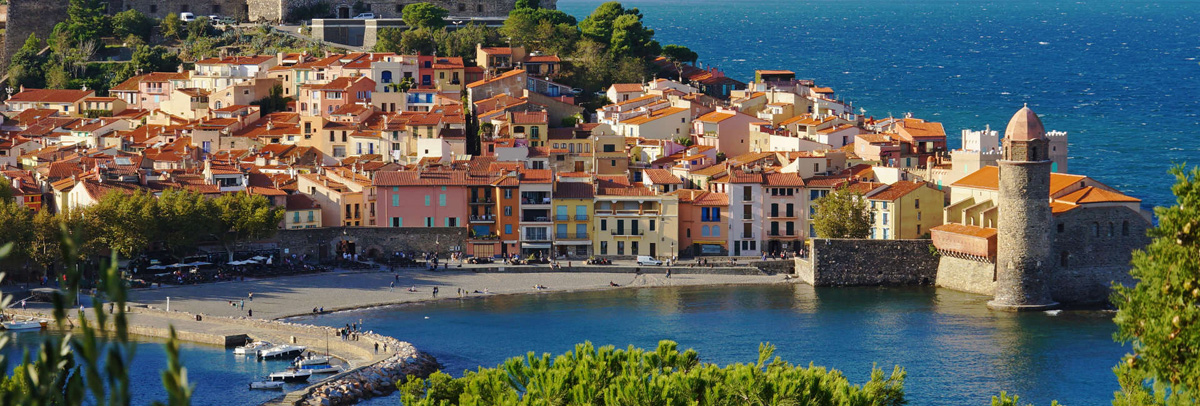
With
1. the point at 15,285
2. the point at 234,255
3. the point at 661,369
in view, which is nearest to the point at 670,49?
the point at 234,255

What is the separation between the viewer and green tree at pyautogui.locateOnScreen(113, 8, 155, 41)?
8094cm

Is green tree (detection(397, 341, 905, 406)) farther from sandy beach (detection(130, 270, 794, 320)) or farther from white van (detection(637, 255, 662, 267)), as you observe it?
white van (detection(637, 255, 662, 267))

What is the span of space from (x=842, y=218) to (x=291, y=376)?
1871cm

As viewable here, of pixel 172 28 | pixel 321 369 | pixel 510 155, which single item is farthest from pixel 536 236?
pixel 172 28

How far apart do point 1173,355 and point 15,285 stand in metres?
37.1

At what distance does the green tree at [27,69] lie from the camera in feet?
257

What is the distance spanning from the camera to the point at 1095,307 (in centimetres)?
4831

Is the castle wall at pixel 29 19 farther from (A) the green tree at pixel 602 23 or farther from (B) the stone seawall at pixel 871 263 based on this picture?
(B) the stone seawall at pixel 871 263

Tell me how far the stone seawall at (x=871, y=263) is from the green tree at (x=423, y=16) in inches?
1203

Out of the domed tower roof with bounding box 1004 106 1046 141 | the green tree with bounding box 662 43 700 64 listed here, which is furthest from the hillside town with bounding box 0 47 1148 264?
the green tree with bounding box 662 43 700 64

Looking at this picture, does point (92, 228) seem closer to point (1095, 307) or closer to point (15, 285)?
point (15, 285)

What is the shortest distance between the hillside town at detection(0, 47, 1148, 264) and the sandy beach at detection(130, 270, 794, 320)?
2449mm

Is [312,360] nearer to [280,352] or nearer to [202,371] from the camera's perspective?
[280,352]

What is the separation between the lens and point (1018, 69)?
→ 4975 inches
